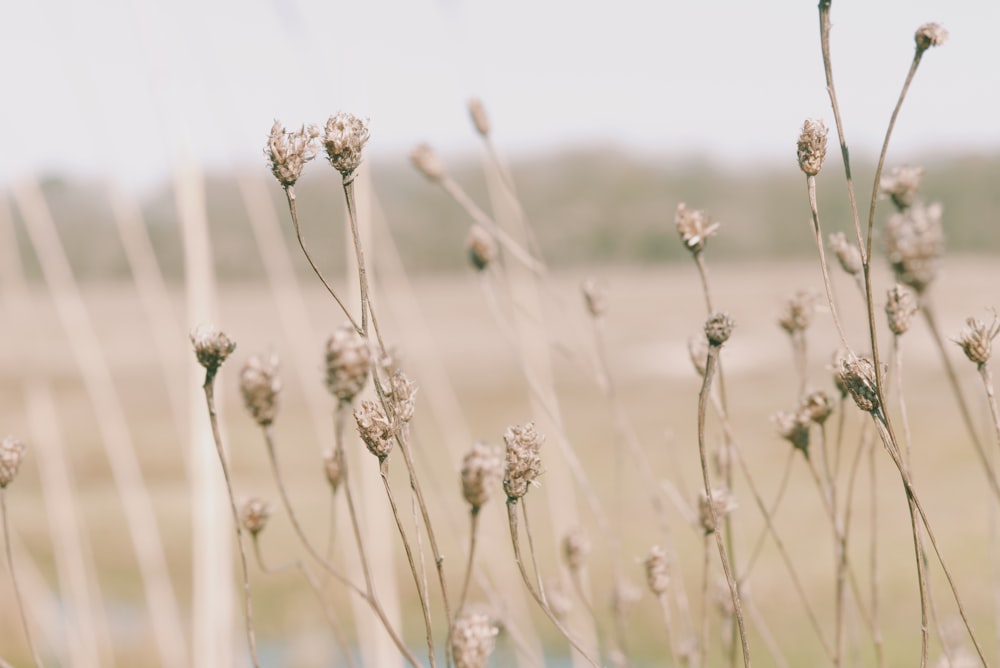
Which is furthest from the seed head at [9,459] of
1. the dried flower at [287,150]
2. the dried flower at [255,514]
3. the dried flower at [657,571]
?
the dried flower at [657,571]

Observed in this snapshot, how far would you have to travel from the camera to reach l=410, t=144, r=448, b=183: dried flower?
841 mm

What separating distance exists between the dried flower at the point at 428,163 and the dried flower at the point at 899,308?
0.45 m

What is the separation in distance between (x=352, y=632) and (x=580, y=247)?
9.59 m

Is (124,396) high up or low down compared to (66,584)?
up

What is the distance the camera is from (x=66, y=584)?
12.6ft

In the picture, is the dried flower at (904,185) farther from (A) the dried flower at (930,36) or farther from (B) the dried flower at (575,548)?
(B) the dried flower at (575,548)

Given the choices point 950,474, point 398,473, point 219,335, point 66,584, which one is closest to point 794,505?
point 950,474

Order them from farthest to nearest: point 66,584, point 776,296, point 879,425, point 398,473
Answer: point 398,473 < point 66,584 < point 776,296 < point 879,425

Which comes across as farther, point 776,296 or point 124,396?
point 124,396

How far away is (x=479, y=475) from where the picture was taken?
1.43 ft

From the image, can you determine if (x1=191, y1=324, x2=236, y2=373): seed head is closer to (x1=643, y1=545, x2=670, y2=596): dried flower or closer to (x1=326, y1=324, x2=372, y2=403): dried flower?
(x1=326, y1=324, x2=372, y2=403): dried flower

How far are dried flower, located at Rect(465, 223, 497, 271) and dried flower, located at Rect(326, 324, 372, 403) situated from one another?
0.38m

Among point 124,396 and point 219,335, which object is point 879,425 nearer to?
point 219,335

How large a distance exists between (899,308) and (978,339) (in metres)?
0.05
